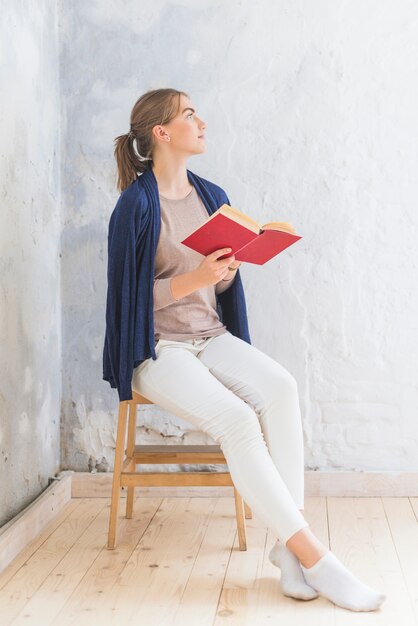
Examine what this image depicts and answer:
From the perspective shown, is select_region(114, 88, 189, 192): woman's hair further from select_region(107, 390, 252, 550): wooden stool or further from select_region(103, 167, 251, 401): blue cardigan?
select_region(107, 390, 252, 550): wooden stool

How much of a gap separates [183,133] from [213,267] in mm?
513

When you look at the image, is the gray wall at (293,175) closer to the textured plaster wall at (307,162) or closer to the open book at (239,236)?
the textured plaster wall at (307,162)

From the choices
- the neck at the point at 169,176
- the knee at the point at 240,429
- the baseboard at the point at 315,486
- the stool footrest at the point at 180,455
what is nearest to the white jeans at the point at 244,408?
the knee at the point at 240,429

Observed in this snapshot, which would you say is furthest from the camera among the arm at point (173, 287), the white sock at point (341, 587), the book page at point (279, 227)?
the arm at point (173, 287)

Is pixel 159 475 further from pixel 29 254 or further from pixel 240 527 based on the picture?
pixel 29 254

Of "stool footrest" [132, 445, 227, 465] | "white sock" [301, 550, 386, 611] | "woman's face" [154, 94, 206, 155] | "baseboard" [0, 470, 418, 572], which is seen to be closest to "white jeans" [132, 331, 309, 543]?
"white sock" [301, 550, 386, 611]

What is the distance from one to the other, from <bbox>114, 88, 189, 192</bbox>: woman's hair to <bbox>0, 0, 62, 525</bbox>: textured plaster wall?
32cm

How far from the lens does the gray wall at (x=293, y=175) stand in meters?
2.92

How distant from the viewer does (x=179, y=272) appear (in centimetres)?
242

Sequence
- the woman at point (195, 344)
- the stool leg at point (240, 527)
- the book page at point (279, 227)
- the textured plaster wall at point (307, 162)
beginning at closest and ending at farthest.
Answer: the woman at point (195, 344), the book page at point (279, 227), the stool leg at point (240, 527), the textured plaster wall at point (307, 162)

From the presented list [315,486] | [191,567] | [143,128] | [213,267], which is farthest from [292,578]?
[143,128]

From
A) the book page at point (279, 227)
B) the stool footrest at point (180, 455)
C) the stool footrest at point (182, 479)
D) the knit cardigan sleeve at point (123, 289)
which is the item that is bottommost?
the stool footrest at point (182, 479)

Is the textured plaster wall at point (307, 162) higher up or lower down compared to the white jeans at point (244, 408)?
higher up

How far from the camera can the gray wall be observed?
2.92m
